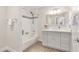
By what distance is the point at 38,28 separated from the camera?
38.9 inches

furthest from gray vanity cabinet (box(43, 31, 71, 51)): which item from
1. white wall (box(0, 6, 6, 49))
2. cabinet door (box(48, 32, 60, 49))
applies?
white wall (box(0, 6, 6, 49))

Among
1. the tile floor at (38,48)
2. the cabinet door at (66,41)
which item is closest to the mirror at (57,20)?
the cabinet door at (66,41)

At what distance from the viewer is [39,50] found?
0.96 m

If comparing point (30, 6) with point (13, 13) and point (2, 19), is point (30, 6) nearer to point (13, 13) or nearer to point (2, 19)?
point (13, 13)

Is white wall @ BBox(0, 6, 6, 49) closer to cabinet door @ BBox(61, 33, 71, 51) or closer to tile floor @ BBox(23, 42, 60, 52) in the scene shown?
tile floor @ BBox(23, 42, 60, 52)

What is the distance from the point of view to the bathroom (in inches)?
37.5

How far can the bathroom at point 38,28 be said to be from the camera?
0.95m

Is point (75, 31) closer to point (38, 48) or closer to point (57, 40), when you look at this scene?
point (57, 40)

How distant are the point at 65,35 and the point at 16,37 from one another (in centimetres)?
48

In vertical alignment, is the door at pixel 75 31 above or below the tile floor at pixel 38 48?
above

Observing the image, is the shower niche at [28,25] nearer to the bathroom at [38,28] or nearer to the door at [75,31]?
the bathroom at [38,28]
